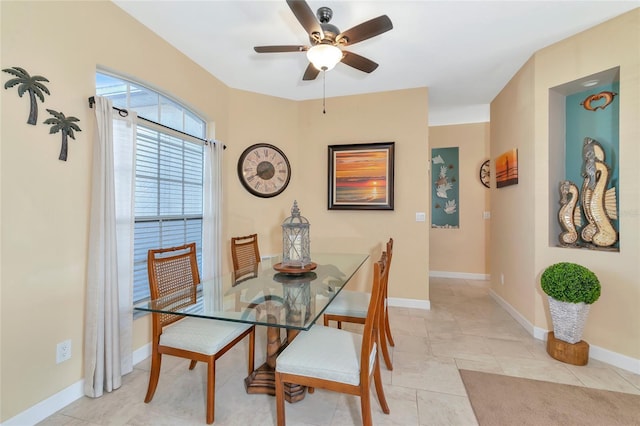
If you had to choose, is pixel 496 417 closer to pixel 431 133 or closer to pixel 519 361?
pixel 519 361

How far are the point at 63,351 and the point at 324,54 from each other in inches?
98.9

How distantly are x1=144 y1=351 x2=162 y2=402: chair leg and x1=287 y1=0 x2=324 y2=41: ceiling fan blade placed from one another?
217cm

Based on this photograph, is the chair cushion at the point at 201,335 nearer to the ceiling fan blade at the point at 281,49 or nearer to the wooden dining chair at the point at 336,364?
the wooden dining chair at the point at 336,364

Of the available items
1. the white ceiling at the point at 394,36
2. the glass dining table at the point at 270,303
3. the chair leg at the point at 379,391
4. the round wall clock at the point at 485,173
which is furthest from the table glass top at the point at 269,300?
the round wall clock at the point at 485,173

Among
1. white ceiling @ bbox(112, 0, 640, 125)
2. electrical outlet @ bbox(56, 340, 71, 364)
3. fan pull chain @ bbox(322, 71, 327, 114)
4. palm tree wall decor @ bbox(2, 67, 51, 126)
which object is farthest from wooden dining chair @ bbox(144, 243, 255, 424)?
fan pull chain @ bbox(322, 71, 327, 114)

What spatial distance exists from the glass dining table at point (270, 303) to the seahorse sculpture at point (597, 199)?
2058 millimetres

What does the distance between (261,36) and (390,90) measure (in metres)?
1.80

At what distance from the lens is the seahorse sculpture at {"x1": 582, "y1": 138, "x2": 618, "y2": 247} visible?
7.59 ft

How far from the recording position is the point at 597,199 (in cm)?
237

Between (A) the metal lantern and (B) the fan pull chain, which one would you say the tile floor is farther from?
(B) the fan pull chain

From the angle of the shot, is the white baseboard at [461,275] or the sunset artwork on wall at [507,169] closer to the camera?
the sunset artwork on wall at [507,169]

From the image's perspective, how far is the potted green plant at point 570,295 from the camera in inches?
85.5

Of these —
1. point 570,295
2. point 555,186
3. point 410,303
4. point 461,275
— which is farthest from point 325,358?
point 461,275

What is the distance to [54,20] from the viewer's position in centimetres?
171
